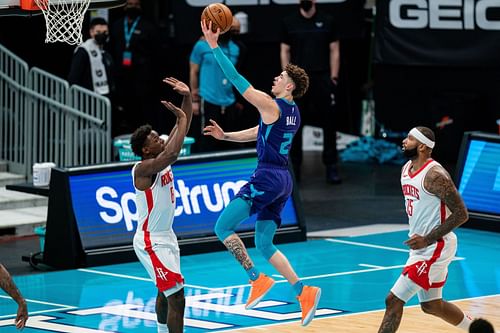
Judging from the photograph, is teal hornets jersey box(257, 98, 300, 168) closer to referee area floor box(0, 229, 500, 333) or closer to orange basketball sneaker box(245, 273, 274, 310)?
orange basketball sneaker box(245, 273, 274, 310)

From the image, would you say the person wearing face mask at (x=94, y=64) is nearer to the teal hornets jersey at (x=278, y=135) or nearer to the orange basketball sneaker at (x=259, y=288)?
the teal hornets jersey at (x=278, y=135)

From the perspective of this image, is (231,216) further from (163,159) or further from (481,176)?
(481,176)

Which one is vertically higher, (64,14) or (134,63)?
(64,14)

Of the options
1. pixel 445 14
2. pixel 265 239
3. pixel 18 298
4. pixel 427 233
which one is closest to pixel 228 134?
pixel 265 239

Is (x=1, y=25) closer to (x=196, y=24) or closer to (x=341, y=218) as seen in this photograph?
(x=196, y=24)

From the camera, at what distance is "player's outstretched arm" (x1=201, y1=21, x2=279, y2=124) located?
1315cm

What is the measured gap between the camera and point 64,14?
50.6 ft

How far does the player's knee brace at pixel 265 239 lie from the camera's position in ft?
44.8

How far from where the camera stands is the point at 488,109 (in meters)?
24.6

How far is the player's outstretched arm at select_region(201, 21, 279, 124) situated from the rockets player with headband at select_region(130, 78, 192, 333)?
856 mm

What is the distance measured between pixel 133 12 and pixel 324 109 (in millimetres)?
3537

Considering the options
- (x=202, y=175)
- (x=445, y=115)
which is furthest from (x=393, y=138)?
(x=202, y=175)

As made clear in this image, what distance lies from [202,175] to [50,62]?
6959 mm

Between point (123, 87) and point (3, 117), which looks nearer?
point (3, 117)
